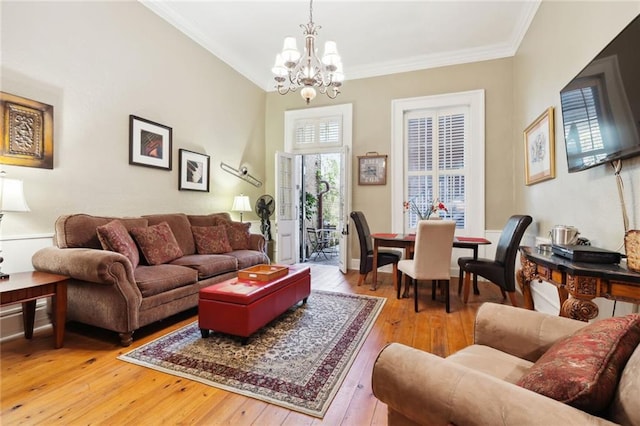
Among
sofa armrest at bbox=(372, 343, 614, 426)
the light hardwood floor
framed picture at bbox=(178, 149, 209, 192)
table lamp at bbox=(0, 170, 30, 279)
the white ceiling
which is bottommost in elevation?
the light hardwood floor

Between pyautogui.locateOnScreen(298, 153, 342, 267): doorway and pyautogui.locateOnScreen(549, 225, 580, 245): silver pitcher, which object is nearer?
pyautogui.locateOnScreen(549, 225, 580, 245): silver pitcher

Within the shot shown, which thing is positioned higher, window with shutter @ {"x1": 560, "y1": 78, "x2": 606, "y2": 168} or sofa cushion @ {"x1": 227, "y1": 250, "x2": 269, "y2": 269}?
window with shutter @ {"x1": 560, "y1": 78, "x2": 606, "y2": 168}

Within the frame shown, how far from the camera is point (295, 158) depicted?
5.65 metres

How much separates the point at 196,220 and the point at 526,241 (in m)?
4.26

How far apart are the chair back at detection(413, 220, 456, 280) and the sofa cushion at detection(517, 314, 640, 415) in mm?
2136

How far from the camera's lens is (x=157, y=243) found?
301 cm

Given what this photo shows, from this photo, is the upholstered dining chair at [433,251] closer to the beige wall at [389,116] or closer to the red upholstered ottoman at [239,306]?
the red upholstered ottoman at [239,306]

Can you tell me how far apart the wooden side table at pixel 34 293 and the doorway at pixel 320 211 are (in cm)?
434

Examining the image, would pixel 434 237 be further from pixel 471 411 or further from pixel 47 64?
pixel 47 64

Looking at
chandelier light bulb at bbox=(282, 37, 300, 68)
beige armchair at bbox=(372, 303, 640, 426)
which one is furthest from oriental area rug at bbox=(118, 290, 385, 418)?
chandelier light bulb at bbox=(282, 37, 300, 68)

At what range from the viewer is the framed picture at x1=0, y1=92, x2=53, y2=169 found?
2.33 m

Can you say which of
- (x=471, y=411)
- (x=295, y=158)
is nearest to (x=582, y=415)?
(x=471, y=411)

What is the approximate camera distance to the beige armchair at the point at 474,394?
2.22 feet

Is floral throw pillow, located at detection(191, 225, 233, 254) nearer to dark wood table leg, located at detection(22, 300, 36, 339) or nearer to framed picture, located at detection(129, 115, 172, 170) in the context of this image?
framed picture, located at detection(129, 115, 172, 170)
